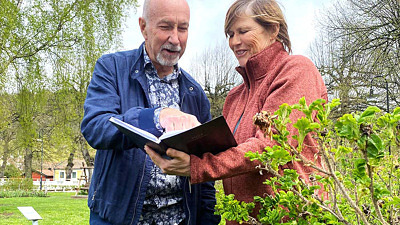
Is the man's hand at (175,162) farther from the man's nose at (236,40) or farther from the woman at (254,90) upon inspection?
the man's nose at (236,40)

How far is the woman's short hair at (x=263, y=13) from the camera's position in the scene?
196cm

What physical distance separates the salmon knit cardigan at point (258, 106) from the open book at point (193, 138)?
1.5 inches

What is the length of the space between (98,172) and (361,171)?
4.91 feet

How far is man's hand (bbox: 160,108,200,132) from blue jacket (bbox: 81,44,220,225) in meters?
0.05

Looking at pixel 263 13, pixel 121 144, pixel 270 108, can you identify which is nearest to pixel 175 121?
pixel 121 144

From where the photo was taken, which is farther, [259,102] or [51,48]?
[51,48]

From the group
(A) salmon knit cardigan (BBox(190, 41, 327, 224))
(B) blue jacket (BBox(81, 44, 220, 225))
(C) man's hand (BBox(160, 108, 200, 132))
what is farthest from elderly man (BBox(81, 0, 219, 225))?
(A) salmon knit cardigan (BBox(190, 41, 327, 224))

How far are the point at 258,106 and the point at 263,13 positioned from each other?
0.47 m

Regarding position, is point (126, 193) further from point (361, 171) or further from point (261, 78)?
point (361, 171)

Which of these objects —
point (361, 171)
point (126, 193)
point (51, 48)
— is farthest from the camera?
point (51, 48)

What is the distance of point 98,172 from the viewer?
7.18 ft

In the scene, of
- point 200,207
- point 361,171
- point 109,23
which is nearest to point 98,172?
point 200,207

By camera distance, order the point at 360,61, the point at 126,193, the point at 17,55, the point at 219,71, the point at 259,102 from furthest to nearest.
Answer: the point at 219,71
the point at 360,61
the point at 17,55
the point at 126,193
the point at 259,102

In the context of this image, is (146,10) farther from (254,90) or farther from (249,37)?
(254,90)
